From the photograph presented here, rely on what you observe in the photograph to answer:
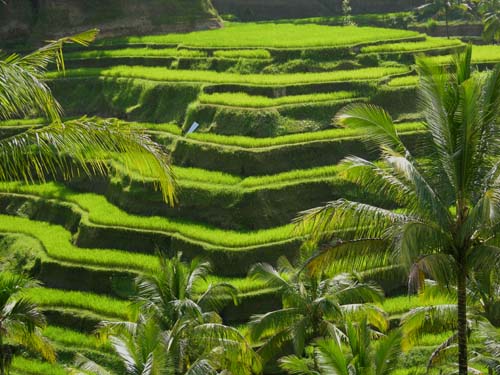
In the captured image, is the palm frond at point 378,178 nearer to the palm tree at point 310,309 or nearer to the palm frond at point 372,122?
the palm frond at point 372,122

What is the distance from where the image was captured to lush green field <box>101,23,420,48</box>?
34.3m

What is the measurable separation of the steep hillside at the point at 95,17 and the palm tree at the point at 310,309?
2363 cm

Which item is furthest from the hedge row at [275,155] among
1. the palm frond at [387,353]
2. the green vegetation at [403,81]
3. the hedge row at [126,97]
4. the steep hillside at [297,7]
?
the steep hillside at [297,7]

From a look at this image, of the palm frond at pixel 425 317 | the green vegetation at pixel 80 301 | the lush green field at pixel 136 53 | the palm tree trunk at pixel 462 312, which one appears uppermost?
the lush green field at pixel 136 53

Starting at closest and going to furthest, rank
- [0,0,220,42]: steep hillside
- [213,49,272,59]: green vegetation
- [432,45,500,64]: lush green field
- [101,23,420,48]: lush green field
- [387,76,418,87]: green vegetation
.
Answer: [387,76,418,87]: green vegetation < [432,45,500,64]: lush green field < [213,49,272,59]: green vegetation < [101,23,420,48]: lush green field < [0,0,220,42]: steep hillside

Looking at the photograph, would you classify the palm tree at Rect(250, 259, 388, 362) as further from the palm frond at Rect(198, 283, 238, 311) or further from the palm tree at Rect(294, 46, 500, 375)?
the palm tree at Rect(294, 46, 500, 375)

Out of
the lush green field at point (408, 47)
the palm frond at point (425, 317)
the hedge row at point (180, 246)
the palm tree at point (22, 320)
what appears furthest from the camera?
the lush green field at point (408, 47)

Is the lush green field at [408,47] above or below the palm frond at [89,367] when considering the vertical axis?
above

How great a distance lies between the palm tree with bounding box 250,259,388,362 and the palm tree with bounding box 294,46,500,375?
4.64 m

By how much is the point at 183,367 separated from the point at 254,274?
2466 millimetres

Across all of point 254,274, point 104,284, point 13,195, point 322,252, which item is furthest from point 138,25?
point 322,252

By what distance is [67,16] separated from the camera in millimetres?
40281

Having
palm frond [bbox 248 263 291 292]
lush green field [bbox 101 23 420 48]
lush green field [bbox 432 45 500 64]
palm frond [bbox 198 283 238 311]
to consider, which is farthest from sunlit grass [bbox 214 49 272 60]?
palm frond [bbox 248 263 291 292]

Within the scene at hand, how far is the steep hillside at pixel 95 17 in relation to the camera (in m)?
40.1
